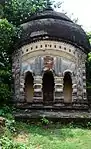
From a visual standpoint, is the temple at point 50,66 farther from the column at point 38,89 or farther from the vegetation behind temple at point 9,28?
the vegetation behind temple at point 9,28

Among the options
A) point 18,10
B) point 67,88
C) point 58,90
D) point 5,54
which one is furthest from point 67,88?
point 18,10

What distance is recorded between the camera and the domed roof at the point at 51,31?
15.8 metres

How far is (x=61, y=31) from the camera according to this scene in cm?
1622

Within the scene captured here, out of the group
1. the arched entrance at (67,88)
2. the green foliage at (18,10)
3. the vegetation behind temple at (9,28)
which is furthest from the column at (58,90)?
the green foliage at (18,10)

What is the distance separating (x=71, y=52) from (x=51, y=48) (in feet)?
3.29

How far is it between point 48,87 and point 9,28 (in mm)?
3762

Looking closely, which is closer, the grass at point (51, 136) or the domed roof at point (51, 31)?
the grass at point (51, 136)

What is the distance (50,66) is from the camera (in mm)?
15617

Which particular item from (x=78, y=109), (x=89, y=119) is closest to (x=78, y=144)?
(x=89, y=119)

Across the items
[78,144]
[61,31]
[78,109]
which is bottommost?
[78,144]

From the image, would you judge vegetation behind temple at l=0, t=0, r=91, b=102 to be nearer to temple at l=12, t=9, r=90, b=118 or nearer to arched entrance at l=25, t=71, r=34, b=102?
temple at l=12, t=9, r=90, b=118

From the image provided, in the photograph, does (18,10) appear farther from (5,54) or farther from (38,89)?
(38,89)

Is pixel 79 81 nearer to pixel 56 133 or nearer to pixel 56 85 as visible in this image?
pixel 56 85

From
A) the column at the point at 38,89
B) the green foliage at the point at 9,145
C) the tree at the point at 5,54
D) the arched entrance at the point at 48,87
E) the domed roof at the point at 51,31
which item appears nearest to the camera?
the green foliage at the point at 9,145
